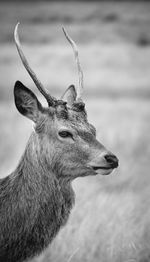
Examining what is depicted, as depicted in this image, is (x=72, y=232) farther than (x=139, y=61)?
No

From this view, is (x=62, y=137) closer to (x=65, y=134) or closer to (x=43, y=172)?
(x=65, y=134)

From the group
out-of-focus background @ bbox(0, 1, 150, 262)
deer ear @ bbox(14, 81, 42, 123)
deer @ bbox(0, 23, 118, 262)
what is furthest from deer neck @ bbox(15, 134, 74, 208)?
out-of-focus background @ bbox(0, 1, 150, 262)

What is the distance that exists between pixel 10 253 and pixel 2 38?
12119 mm

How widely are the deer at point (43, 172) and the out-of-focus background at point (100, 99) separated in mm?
991

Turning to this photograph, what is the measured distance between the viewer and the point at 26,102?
4.21 metres

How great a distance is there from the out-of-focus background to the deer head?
1.14 m

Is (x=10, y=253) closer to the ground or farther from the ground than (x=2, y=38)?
closer to the ground

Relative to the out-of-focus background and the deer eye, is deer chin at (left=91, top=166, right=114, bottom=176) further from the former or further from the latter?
the out-of-focus background

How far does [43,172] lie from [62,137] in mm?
287

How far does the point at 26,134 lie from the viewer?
9672 mm

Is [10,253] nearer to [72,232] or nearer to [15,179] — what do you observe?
[15,179]

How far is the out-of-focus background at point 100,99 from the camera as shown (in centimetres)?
558

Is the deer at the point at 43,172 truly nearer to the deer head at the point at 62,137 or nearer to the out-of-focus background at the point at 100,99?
the deer head at the point at 62,137

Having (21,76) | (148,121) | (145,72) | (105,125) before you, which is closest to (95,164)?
(105,125)
